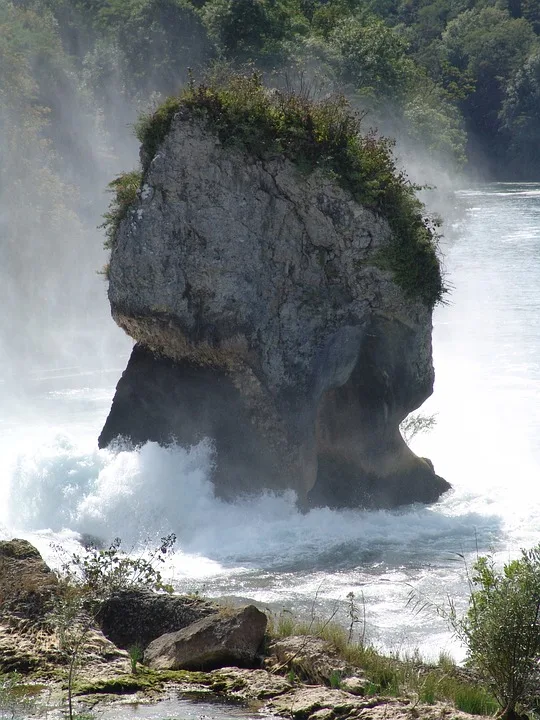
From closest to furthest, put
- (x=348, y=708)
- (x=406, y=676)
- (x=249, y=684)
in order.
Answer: (x=348, y=708) → (x=249, y=684) → (x=406, y=676)

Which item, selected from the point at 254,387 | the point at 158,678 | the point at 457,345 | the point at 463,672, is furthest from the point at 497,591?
the point at 457,345

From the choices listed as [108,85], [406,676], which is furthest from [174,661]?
[108,85]

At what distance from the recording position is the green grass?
690 inches

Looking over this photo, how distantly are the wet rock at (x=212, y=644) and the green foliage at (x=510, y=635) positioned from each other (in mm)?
2087

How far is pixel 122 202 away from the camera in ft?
60.5

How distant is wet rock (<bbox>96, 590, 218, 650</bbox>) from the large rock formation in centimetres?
722

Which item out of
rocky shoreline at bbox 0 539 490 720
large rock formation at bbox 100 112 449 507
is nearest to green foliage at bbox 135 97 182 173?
large rock formation at bbox 100 112 449 507

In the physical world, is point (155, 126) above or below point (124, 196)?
above

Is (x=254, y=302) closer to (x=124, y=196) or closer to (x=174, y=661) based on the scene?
(x=124, y=196)

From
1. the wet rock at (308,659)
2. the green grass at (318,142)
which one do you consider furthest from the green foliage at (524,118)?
the wet rock at (308,659)

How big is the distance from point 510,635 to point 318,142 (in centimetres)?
1083

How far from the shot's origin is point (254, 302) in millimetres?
17750

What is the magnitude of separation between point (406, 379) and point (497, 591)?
33.5ft

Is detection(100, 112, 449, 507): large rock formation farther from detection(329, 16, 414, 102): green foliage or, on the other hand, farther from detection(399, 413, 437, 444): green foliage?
detection(329, 16, 414, 102): green foliage
